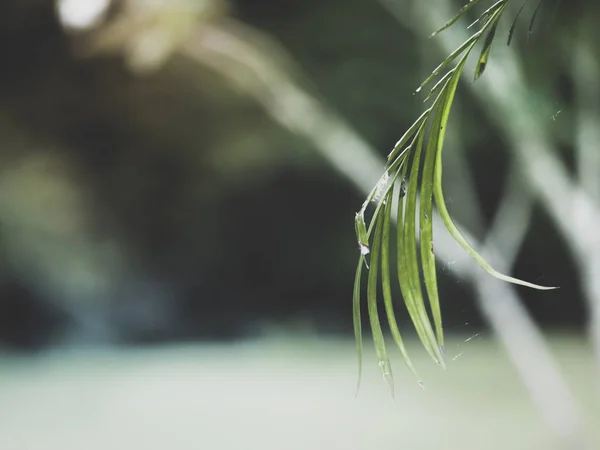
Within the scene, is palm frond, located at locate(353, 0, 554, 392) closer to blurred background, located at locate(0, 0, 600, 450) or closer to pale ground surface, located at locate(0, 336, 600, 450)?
blurred background, located at locate(0, 0, 600, 450)

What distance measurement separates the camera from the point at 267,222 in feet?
20.2

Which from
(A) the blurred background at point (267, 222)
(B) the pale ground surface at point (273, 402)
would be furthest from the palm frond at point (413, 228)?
(B) the pale ground surface at point (273, 402)

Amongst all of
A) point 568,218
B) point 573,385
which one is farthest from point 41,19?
point 573,385

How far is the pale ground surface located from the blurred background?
0.07ft

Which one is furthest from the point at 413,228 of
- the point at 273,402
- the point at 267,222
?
the point at 267,222

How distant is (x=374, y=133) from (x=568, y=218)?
2122 mm

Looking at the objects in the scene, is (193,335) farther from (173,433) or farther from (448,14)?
(448,14)

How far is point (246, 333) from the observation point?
623 cm

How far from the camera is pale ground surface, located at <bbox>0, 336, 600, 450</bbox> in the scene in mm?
3414

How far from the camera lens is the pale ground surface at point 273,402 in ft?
11.2

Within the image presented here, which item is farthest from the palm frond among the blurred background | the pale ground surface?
the pale ground surface

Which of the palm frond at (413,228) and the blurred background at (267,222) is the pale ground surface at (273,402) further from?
the palm frond at (413,228)

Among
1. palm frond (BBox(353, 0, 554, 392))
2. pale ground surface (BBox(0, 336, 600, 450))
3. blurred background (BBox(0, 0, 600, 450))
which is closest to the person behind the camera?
palm frond (BBox(353, 0, 554, 392))

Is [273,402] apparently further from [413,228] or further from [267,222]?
[413,228]
